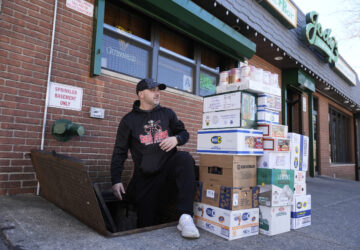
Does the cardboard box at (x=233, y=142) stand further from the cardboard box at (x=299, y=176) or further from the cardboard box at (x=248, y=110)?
the cardboard box at (x=299, y=176)

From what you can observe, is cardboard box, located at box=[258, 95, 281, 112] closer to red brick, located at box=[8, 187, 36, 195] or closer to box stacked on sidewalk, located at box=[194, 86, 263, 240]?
box stacked on sidewalk, located at box=[194, 86, 263, 240]

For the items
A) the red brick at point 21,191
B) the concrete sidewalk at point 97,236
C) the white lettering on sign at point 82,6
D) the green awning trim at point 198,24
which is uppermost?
the green awning trim at point 198,24

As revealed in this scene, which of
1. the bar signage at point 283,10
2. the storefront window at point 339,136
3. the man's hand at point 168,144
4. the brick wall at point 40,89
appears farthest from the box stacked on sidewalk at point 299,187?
the storefront window at point 339,136

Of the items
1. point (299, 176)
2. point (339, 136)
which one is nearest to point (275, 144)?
point (299, 176)

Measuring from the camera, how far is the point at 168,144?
259cm

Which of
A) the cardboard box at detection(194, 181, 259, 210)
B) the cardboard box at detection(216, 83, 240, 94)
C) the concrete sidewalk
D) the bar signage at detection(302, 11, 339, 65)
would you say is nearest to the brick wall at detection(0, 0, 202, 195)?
the concrete sidewalk

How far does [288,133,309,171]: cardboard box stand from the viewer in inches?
111

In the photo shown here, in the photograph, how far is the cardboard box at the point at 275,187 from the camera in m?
2.49

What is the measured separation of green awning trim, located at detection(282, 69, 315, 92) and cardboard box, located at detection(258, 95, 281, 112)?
5.31 m

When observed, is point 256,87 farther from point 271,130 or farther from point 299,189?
point 299,189

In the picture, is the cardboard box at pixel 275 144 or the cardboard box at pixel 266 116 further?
the cardboard box at pixel 266 116

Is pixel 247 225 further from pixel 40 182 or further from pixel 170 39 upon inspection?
pixel 170 39

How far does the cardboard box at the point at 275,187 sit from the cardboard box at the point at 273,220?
0.06 meters

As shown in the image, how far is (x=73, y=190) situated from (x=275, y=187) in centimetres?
191
